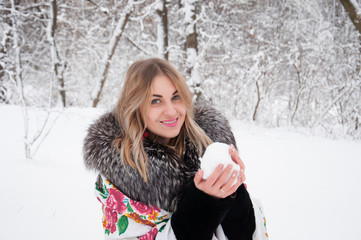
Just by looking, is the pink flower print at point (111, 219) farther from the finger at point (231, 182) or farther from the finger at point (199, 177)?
Answer: the finger at point (231, 182)

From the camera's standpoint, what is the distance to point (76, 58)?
395 inches

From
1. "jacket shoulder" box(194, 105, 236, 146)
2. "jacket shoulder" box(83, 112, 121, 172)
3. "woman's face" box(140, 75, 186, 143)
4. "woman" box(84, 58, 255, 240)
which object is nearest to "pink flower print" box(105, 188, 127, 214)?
"woman" box(84, 58, 255, 240)

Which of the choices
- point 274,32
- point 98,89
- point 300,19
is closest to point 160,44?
point 98,89

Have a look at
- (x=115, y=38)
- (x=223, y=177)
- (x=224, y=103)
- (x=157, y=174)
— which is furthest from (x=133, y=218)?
(x=224, y=103)

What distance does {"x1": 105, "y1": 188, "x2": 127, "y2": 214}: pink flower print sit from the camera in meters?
1.03

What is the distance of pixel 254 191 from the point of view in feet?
8.58

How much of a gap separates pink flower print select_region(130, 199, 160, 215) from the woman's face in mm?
410

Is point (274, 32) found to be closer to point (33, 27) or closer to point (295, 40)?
point (295, 40)

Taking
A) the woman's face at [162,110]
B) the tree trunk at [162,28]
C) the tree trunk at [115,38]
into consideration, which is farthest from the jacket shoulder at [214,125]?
the tree trunk at [115,38]

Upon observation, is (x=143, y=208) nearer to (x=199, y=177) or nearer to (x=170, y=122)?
(x=199, y=177)

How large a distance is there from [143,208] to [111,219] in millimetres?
207

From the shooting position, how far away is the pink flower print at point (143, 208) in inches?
40.4

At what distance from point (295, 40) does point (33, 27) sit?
32.2 feet

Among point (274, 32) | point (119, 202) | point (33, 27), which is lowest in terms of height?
point (119, 202)
